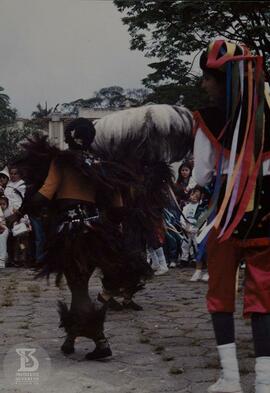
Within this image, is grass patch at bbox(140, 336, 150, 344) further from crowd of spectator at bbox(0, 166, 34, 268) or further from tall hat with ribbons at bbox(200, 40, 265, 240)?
crowd of spectator at bbox(0, 166, 34, 268)

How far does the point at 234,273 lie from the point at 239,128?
2.47 ft

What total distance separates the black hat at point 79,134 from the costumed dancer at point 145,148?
47 cm

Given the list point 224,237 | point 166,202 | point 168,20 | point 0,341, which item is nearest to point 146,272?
point 166,202

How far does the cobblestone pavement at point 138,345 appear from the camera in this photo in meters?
4.11

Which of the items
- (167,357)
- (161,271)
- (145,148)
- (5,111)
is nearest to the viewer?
(167,357)

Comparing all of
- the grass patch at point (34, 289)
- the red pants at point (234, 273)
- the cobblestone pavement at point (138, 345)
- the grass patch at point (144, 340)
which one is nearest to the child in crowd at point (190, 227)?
the cobblestone pavement at point (138, 345)

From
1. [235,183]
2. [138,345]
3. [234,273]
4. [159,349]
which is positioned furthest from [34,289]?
[235,183]

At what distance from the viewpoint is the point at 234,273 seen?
3.78 meters

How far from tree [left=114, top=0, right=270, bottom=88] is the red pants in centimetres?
1259

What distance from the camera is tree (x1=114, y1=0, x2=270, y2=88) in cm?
1783

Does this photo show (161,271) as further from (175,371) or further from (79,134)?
(175,371)

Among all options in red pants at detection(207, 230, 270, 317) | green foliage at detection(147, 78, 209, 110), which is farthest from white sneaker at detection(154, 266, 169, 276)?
green foliage at detection(147, 78, 209, 110)

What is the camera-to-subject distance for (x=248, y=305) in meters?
3.63

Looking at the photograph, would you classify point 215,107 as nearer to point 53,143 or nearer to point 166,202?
point 53,143
